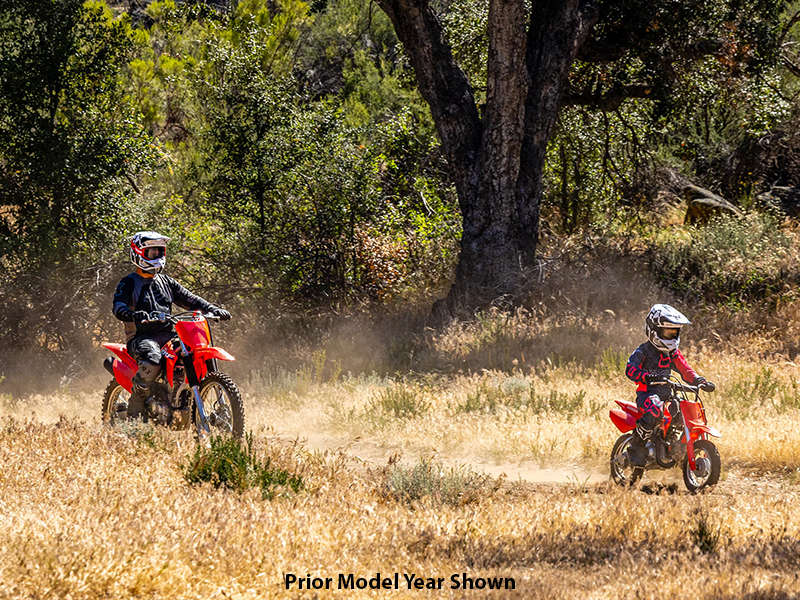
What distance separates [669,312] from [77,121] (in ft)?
36.7

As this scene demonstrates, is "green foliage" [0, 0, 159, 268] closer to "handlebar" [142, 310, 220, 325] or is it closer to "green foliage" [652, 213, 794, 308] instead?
"handlebar" [142, 310, 220, 325]

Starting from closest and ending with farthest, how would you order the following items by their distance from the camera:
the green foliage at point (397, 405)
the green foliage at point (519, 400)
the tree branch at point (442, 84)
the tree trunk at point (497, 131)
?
the green foliage at point (519, 400) < the green foliage at point (397, 405) < the tree trunk at point (497, 131) < the tree branch at point (442, 84)

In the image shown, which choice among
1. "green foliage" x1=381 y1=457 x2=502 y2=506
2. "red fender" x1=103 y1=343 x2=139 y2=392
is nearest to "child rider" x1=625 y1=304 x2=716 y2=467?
"green foliage" x1=381 y1=457 x2=502 y2=506

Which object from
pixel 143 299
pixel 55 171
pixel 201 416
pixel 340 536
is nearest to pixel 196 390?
pixel 201 416

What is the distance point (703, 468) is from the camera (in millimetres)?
6613

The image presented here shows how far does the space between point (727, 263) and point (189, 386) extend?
33.0 feet

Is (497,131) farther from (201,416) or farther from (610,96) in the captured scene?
(201,416)

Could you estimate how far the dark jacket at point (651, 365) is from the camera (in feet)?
22.2

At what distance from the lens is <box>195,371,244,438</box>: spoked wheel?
775 cm

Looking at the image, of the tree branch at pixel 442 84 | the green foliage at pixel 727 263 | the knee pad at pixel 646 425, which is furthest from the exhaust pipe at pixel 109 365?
the green foliage at pixel 727 263

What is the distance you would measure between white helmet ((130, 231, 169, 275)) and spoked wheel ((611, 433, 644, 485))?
4790mm

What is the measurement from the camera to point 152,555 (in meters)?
4.18

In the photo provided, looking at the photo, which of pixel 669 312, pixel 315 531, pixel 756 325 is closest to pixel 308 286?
pixel 756 325

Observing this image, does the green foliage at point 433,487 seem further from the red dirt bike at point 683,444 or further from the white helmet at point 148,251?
the white helmet at point 148,251
